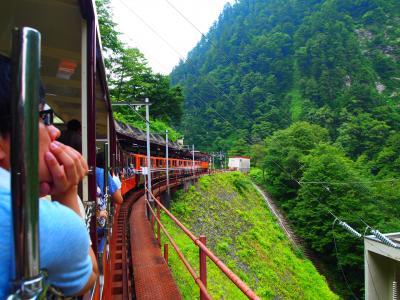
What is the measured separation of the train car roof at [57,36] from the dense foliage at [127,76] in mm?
20564

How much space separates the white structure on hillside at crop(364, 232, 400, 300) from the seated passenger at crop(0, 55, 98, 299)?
13.8 metres

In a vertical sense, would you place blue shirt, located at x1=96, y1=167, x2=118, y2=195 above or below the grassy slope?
above

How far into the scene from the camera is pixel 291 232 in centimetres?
2777

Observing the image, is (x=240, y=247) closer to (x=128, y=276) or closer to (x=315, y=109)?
(x=128, y=276)

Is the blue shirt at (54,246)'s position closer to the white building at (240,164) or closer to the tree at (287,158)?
the tree at (287,158)

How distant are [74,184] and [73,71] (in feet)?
7.35

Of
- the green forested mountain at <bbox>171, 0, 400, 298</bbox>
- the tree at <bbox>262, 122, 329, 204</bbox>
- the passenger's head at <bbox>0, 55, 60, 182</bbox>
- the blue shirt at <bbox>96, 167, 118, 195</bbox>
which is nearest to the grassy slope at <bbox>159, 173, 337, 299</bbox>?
the green forested mountain at <bbox>171, 0, 400, 298</bbox>

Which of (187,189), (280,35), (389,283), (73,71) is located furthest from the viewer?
(280,35)

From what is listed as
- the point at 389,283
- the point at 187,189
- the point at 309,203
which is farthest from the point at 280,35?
the point at 389,283

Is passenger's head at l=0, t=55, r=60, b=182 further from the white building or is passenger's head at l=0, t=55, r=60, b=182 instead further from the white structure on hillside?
the white building

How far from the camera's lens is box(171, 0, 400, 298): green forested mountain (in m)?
24.3

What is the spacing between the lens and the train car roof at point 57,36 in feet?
6.42

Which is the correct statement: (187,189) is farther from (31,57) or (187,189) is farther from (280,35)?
(280,35)

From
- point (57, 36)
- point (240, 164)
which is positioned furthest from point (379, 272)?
point (240, 164)
